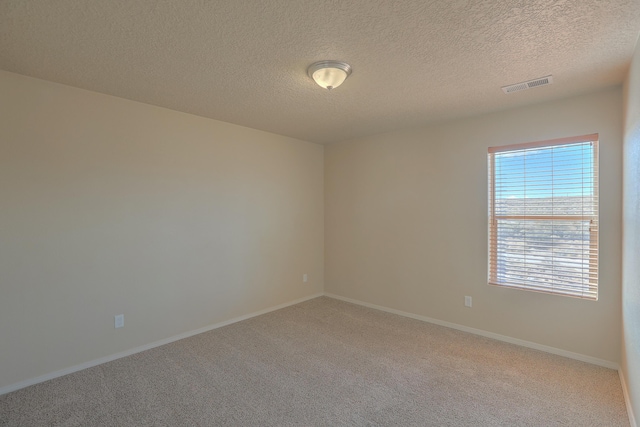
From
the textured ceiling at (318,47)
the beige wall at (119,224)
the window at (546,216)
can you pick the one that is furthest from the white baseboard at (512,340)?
the textured ceiling at (318,47)

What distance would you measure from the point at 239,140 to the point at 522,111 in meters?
3.23

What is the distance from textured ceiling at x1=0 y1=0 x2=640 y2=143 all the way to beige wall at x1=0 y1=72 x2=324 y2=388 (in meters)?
0.37

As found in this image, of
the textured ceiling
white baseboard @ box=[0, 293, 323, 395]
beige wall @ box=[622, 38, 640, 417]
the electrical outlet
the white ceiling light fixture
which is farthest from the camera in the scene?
the electrical outlet

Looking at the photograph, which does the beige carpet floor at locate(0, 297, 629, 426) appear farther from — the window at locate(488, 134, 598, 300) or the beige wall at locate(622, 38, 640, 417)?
the window at locate(488, 134, 598, 300)

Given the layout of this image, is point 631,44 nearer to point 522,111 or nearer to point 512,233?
point 522,111

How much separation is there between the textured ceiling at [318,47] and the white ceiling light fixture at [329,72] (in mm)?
55

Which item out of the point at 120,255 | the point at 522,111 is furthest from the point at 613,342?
the point at 120,255

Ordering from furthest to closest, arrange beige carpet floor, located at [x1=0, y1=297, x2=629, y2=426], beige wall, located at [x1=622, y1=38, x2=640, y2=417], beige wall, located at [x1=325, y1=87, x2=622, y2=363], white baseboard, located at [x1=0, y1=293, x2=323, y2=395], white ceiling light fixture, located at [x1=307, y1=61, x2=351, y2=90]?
1. beige wall, located at [x1=325, y1=87, x2=622, y2=363]
2. white baseboard, located at [x1=0, y1=293, x2=323, y2=395]
3. white ceiling light fixture, located at [x1=307, y1=61, x2=351, y2=90]
4. beige carpet floor, located at [x1=0, y1=297, x2=629, y2=426]
5. beige wall, located at [x1=622, y1=38, x2=640, y2=417]

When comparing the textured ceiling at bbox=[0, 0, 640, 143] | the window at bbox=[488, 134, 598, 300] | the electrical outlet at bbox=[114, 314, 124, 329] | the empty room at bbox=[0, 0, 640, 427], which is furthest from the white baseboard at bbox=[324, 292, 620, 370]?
the electrical outlet at bbox=[114, 314, 124, 329]

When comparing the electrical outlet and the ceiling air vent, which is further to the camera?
the electrical outlet

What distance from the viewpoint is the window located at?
9.32 feet

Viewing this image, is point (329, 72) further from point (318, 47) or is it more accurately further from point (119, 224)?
point (119, 224)

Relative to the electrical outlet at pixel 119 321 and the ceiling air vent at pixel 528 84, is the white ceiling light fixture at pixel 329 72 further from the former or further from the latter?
the electrical outlet at pixel 119 321

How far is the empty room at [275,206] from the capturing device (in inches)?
76.4
